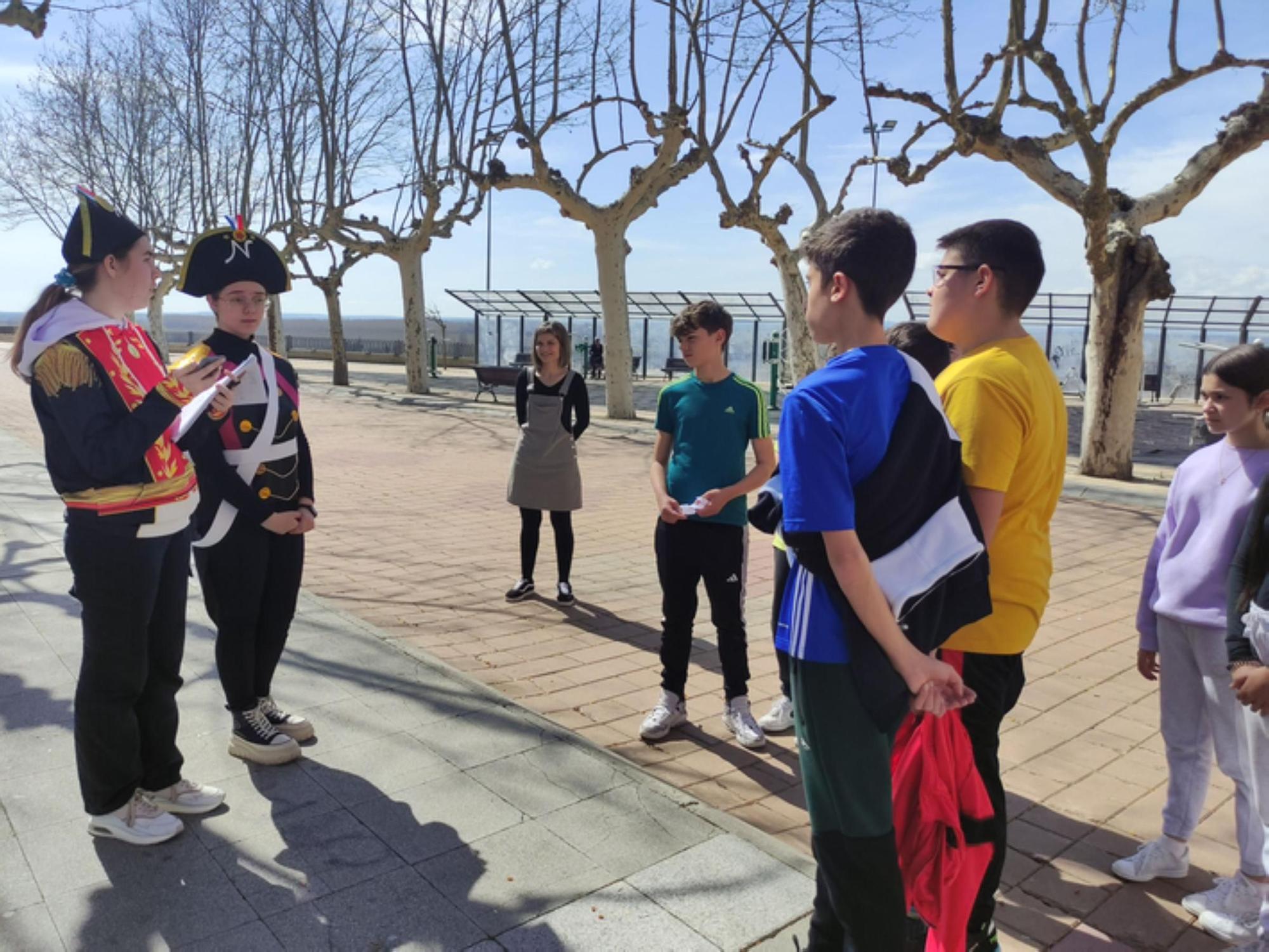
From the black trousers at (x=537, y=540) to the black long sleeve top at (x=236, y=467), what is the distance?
241 centimetres

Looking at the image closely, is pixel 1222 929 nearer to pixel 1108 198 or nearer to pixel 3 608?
pixel 3 608

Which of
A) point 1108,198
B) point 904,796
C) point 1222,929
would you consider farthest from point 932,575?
point 1108,198

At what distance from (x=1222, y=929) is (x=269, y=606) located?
3193 mm

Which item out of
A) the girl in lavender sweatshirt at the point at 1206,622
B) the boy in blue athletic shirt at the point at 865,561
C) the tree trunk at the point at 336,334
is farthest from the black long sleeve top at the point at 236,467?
the tree trunk at the point at 336,334

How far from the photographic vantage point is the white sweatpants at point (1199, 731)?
2.56 m

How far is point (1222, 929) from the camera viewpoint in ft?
8.34

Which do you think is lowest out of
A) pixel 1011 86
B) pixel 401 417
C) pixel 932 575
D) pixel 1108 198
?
pixel 401 417

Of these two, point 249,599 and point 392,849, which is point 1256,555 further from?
point 249,599

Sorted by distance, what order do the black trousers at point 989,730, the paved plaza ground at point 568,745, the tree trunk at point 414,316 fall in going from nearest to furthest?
the black trousers at point 989,730 < the paved plaza ground at point 568,745 < the tree trunk at point 414,316

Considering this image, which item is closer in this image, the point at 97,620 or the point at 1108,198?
the point at 97,620

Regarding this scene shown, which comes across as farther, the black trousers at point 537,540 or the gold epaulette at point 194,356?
the black trousers at point 537,540

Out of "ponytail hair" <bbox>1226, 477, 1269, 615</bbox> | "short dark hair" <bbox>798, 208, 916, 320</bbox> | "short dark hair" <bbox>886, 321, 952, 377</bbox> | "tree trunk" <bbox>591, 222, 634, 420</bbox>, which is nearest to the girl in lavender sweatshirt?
"ponytail hair" <bbox>1226, 477, 1269, 615</bbox>

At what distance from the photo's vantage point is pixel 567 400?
566 centimetres

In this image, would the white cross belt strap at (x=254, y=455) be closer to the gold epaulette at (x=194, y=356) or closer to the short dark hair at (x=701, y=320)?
the gold epaulette at (x=194, y=356)
